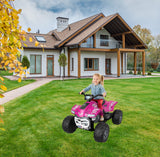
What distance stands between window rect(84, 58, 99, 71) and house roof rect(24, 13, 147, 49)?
3431mm

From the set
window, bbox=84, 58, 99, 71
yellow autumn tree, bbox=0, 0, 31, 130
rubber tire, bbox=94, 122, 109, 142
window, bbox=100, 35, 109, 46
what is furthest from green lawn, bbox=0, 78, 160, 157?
window, bbox=100, 35, 109, 46

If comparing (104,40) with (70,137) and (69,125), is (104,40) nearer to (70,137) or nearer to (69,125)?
(69,125)

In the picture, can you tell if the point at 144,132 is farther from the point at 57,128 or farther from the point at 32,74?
the point at 32,74

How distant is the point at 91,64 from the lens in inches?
958

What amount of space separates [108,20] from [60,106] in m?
16.4

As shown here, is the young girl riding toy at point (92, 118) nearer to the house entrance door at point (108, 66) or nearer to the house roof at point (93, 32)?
the house roof at point (93, 32)

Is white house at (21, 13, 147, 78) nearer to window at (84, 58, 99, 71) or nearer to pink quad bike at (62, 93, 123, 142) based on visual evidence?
window at (84, 58, 99, 71)

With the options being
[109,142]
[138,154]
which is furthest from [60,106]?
[138,154]

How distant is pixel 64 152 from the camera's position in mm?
3771

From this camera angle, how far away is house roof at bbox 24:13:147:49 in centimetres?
2150

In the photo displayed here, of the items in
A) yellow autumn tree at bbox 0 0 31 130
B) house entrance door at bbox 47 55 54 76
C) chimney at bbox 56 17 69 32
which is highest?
chimney at bbox 56 17 69 32

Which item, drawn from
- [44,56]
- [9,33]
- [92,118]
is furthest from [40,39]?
[9,33]

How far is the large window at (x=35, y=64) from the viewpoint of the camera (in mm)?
21906

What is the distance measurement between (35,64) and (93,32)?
763 cm
